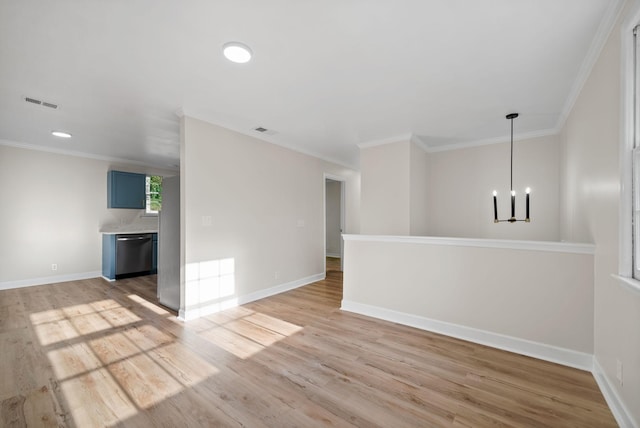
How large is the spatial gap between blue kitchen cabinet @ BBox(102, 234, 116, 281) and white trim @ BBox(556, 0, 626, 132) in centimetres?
702

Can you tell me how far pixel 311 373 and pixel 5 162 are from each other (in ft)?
19.9

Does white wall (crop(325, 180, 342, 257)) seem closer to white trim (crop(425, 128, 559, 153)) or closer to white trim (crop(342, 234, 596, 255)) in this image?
white trim (crop(425, 128, 559, 153))

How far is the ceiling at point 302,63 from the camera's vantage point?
1.68m

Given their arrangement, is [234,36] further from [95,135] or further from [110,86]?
[95,135]

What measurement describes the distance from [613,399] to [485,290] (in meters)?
1.12

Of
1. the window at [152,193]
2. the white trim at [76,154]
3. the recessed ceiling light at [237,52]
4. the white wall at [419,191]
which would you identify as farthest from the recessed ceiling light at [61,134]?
the white wall at [419,191]

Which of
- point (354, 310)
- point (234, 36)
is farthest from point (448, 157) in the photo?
point (234, 36)

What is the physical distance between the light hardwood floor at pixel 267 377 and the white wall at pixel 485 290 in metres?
0.19

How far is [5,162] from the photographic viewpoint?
450 centimetres

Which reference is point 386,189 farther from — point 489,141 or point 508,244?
point 508,244

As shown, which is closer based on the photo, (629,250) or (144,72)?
(629,250)

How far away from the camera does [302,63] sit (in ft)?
7.32

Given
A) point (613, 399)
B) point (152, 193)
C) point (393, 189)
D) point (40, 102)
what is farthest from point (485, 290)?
point (152, 193)

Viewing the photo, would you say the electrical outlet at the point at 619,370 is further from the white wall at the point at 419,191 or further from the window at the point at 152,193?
the window at the point at 152,193
